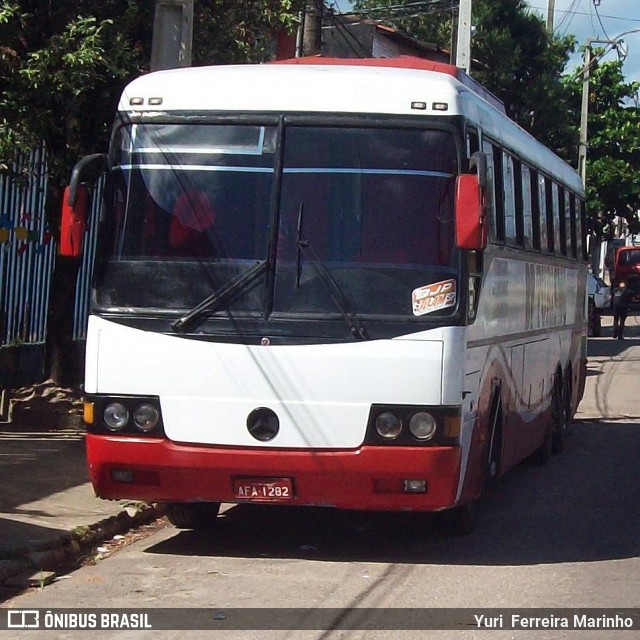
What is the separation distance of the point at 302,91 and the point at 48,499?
149 inches

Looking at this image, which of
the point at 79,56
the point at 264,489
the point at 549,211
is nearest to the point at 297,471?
the point at 264,489

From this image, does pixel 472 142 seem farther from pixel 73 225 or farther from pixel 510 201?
pixel 73 225

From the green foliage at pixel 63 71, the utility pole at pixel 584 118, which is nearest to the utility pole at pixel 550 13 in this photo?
the utility pole at pixel 584 118

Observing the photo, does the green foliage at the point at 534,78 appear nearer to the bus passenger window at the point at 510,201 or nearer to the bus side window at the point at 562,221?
the bus side window at the point at 562,221

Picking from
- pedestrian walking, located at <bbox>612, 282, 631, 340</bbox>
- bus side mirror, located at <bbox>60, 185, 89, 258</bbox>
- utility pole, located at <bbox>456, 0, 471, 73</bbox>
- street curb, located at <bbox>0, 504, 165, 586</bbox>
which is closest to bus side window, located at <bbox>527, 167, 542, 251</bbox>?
street curb, located at <bbox>0, 504, 165, 586</bbox>

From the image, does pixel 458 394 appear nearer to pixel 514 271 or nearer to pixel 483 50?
pixel 514 271

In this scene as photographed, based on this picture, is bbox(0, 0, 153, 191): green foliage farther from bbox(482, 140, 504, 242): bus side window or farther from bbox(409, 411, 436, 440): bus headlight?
bbox(409, 411, 436, 440): bus headlight

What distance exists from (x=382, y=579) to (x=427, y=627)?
4.09 ft

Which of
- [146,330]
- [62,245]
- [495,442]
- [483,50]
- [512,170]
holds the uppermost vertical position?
[483,50]

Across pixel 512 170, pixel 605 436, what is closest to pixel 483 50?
pixel 605 436

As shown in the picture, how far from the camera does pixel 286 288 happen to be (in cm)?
829

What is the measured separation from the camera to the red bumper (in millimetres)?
8125

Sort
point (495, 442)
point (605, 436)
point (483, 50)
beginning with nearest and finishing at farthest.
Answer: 1. point (495, 442)
2. point (605, 436)
3. point (483, 50)

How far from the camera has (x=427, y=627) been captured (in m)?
6.85
